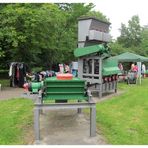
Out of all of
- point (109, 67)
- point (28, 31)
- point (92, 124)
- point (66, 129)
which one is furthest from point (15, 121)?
point (28, 31)

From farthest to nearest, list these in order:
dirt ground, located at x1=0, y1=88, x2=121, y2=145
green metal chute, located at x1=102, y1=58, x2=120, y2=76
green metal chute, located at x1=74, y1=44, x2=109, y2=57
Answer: green metal chute, located at x1=102, y1=58, x2=120, y2=76 → green metal chute, located at x1=74, y1=44, x2=109, y2=57 → dirt ground, located at x1=0, y1=88, x2=121, y2=145

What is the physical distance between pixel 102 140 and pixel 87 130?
772 mm

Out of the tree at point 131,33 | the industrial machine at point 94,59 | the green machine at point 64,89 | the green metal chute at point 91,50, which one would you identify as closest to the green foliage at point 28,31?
the industrial machine at point 94,59

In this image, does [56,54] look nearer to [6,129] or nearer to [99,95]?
[99,95]

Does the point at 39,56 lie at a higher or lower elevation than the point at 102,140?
higher

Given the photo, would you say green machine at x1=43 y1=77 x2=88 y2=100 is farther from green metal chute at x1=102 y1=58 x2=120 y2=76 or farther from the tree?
the tree

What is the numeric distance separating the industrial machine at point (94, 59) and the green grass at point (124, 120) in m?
1.70

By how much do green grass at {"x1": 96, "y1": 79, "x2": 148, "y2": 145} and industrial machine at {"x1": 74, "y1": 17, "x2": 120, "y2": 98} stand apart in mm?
1702

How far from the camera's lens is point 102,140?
6781 mm

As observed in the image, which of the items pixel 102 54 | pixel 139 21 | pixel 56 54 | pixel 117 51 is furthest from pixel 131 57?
pixel 139 21

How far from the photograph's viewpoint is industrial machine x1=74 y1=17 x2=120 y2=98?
13.8m

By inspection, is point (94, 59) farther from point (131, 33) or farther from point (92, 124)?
point (131, 33)

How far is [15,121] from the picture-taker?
848 centimetres

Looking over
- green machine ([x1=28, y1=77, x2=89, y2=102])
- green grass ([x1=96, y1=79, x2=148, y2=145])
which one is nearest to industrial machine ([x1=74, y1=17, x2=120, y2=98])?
green grass ([x1=96, y1=79, x2=148, y2=145])
